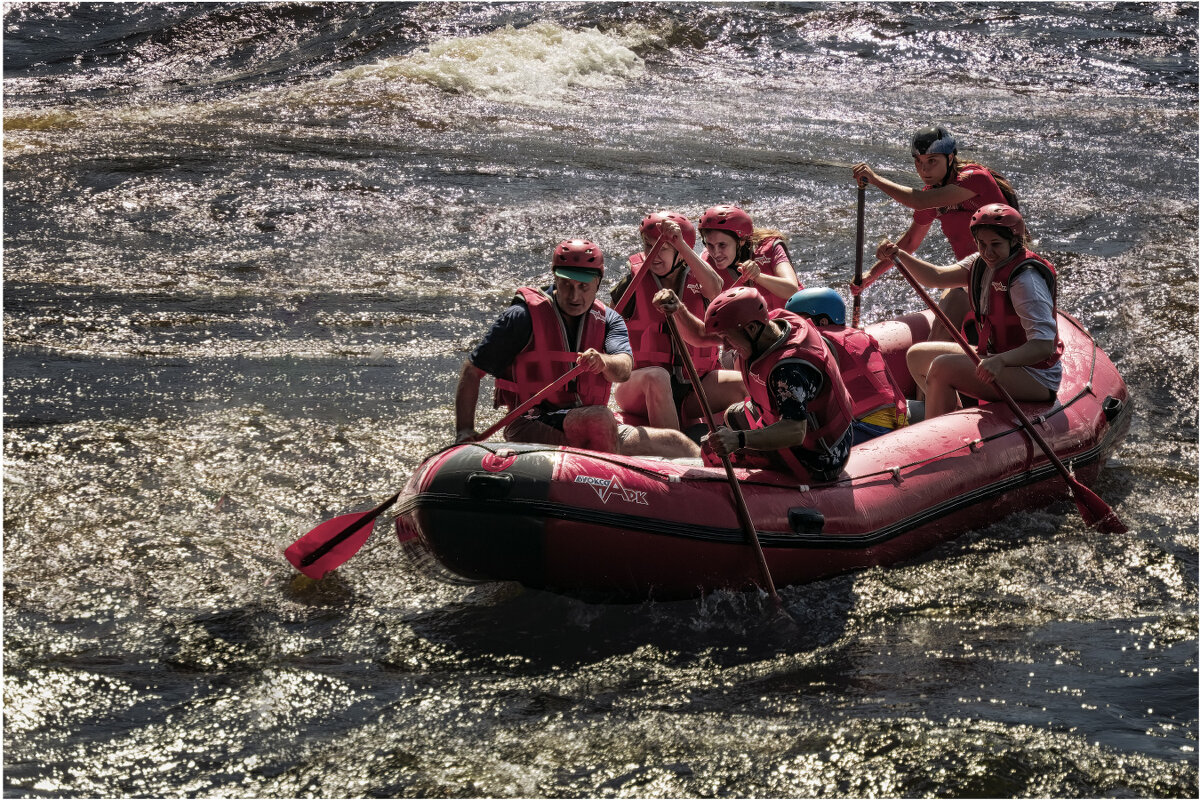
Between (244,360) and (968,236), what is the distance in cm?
470

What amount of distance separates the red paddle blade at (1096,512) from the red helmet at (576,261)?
261 centimetres

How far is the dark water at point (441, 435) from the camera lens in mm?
4258

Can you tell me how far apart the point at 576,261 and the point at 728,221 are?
4.74 ft

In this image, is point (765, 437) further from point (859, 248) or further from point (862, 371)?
point (859, 248)

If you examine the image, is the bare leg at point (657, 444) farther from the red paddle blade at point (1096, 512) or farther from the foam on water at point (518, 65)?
the foam on water at point (518, 65)

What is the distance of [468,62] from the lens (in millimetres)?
Result: 16266

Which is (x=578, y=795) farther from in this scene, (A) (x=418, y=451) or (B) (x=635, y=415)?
(A) (x=418, y=451)

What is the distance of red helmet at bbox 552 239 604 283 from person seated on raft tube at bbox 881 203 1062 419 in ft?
6.21

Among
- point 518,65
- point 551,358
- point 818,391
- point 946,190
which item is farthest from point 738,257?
point 518,65

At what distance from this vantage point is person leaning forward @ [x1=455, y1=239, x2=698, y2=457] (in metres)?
5.34

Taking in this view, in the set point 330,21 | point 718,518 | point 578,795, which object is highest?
point 330,21

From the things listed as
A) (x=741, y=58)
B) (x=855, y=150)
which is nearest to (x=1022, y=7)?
(x=741, y=58)

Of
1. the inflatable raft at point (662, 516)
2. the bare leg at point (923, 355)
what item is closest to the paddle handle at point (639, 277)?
the inflatable raft at point (662, 516)

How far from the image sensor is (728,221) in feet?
21.2
